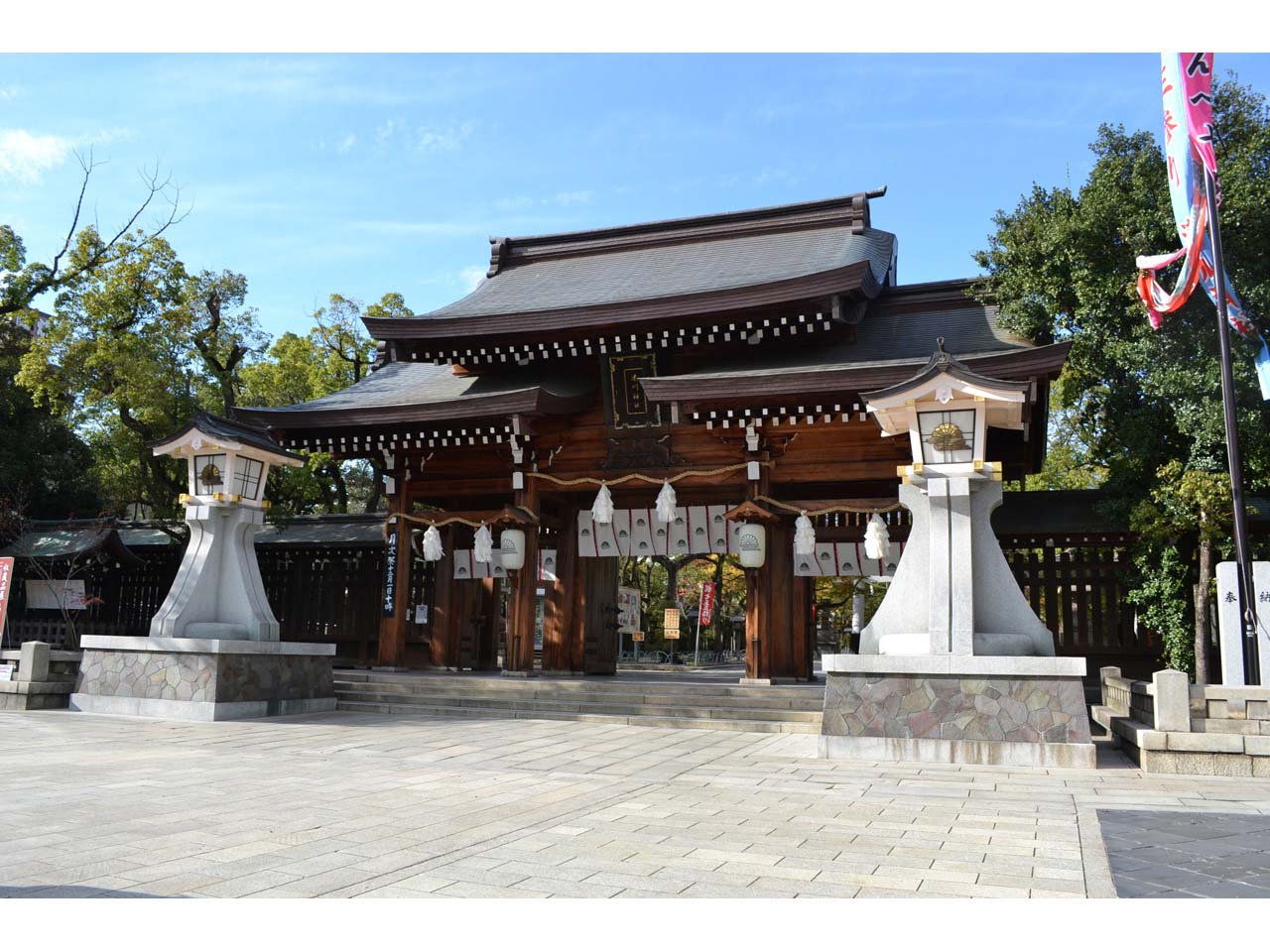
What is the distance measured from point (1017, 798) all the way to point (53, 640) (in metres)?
19.5

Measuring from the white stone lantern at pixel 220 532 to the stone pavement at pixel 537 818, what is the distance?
102 inches

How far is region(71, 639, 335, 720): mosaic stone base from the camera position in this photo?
1149cm

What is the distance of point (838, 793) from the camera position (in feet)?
22.5

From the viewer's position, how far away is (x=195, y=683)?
11.6 meters

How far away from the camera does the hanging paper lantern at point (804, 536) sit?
13094 millimetres

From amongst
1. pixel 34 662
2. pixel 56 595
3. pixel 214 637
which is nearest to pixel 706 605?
pixel 56 595

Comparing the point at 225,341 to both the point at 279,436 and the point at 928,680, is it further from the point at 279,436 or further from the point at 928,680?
the point at 928,680

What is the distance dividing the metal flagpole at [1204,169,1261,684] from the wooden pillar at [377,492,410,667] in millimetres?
11742

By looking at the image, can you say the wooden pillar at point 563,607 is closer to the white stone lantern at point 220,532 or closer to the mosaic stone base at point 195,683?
the mosaic stone base at point 195,683

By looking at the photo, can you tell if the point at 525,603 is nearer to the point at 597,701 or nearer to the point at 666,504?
the point at 597,701

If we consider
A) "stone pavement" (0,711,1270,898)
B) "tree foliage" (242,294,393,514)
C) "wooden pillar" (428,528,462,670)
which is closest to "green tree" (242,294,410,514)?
"tree foliage" (242,294,393,514)

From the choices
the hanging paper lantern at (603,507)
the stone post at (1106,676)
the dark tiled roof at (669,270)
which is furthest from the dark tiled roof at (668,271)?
the stone post at (1106,676)

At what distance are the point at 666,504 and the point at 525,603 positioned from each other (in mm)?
2815

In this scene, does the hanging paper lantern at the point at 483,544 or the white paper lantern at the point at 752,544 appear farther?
the hanging paper lantern at the point at 483,544
